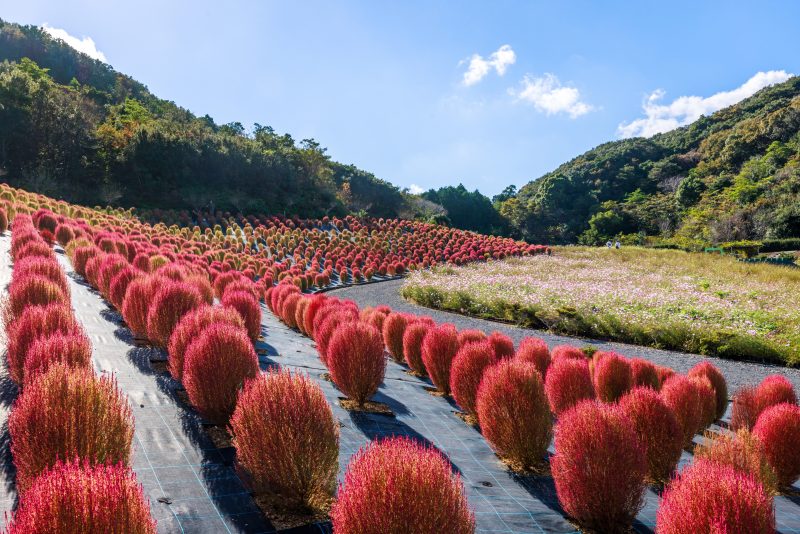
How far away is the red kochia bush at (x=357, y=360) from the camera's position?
6844mm

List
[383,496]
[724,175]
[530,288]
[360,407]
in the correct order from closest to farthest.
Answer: [383,496] < [360,407] < [530,288] < [724,175]

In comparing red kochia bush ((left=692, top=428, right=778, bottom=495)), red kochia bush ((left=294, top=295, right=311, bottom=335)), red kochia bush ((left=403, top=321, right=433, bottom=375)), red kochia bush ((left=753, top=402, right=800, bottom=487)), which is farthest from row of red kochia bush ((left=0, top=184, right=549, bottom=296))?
red kochia bush ((left=753, top=402, right=800, bottom=487))

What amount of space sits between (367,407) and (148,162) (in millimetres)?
42347

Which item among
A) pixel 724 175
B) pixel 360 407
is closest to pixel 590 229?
pixel 724 175

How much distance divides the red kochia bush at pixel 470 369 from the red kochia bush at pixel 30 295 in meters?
5.52

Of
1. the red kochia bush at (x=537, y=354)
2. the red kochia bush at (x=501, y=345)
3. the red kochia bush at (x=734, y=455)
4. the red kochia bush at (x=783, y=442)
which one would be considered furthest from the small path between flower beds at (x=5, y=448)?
the red kochia bush at (x=783, y=442)

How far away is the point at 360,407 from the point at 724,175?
2635 inches

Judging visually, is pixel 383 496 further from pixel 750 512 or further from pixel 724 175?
pixel 724 175

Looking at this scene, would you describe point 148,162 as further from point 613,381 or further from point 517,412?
point 517,412

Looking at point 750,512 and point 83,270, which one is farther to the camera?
point 83,270

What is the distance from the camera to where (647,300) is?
19.6 metres

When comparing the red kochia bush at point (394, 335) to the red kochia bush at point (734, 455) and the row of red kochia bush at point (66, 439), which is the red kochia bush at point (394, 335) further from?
the red kochia bush at point (734, 455)

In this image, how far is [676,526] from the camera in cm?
300

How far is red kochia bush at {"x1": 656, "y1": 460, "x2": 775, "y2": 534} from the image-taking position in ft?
9.45
